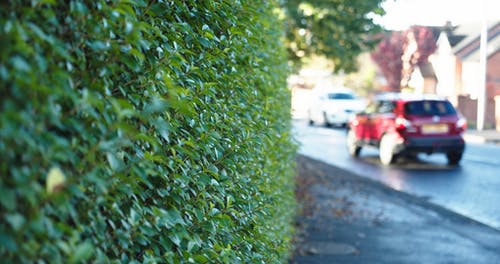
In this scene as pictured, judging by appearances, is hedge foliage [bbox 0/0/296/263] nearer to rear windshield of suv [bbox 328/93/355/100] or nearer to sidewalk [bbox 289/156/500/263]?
sidewalk [bbox 289/156/500/263]

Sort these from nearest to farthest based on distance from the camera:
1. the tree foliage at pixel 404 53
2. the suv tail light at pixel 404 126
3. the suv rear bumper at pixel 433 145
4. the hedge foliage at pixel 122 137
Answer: the hedge foliage at pixel 122 137
the suv rear bumper at pixel 433 145
the suv tail light at pixel 404 126
the tree foliage at pixel 404 53

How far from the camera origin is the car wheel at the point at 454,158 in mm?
16294

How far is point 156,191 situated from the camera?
8.06ft

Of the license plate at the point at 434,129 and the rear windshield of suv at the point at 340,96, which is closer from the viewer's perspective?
the license plate at the point at 434,129

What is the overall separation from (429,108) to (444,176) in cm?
222

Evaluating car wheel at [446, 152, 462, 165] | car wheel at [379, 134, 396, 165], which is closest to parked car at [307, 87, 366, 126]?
car wheel at [379, 134, 396, 165]

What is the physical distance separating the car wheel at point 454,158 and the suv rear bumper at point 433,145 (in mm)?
368

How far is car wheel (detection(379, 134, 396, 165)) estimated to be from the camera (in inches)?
651

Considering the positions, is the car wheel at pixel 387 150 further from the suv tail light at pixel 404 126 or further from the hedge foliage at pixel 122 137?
the hedge foliage at pixel 122 137

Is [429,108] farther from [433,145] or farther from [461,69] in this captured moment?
[461,69]

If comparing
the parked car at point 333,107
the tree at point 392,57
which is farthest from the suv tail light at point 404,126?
the tree at point 392,57

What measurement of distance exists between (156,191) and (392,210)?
26.7 feet

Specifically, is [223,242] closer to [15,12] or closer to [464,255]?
[15,12]

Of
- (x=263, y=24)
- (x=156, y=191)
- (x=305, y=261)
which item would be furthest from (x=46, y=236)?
(x=305, y=261)
